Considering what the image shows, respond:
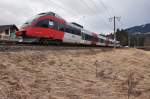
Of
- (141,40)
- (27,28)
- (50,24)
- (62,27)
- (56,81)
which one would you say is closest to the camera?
(56,81)

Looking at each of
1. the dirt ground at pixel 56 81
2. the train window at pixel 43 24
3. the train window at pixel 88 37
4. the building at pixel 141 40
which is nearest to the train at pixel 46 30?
the train window at pixel 43 24

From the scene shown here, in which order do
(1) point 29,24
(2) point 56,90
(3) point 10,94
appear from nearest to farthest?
(3) point 10,94, (2) point 56,90, (1) point 29,24

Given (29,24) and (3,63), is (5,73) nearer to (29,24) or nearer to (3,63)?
(3,63)

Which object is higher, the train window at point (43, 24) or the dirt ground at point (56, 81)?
the train window at point (43, 24)

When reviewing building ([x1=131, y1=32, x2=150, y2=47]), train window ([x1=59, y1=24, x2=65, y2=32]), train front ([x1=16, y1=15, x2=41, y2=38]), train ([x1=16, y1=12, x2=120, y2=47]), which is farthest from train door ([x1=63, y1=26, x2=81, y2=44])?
building ([x1=131, y1=32, x2=150, y2=47])

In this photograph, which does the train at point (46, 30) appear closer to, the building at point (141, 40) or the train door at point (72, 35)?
the train door at point (72, 35)

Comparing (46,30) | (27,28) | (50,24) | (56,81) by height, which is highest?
(50,24)

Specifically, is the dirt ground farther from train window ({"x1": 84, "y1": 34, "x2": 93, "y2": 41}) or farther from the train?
train window ({"x1": 84, "y1": 34, "x2": 93, "y2": 41})

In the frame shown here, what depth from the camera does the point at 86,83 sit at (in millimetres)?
13383

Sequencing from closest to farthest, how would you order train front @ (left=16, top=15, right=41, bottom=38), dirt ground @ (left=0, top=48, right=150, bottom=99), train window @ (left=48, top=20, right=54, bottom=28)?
dirt ground @ (left=0, top=48, right=150, bottom=99) < train front @ (left=16, top=15, right=41, bottom=38) < train window @ (left=48, top=20, right=54, bottom=28)

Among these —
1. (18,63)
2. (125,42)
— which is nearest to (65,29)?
(18,63)

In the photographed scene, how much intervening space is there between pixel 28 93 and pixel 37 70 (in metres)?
3.11

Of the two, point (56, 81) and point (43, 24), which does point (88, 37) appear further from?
point (56, 81)

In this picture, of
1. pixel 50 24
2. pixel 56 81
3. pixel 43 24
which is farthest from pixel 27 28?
pixel 56 81
